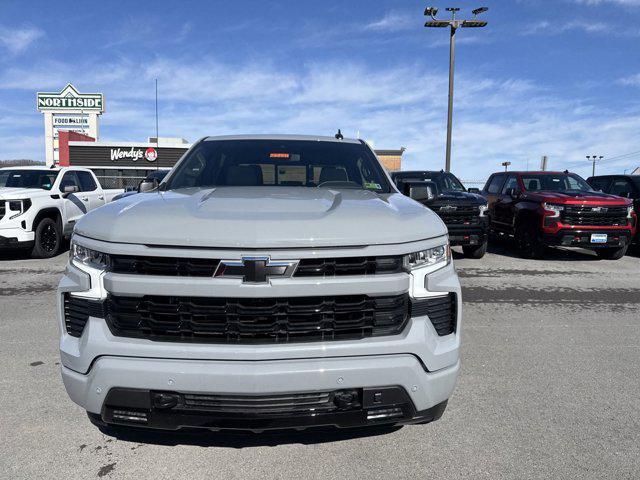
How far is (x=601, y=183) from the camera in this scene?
40.9 feet

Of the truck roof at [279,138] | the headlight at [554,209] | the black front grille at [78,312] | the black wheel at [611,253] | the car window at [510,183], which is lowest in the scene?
the black wheel at [611,253]

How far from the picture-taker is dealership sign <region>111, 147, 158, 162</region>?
110 feet

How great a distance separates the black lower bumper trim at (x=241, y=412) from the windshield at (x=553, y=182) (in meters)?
9.88

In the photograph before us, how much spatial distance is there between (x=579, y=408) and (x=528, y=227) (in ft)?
24.7

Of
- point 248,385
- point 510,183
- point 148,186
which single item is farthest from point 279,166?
point 510,183

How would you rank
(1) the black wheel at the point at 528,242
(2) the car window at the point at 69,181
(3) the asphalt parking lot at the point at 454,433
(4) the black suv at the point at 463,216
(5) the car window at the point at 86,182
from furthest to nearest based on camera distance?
(5) the car window at the point at 86,182 < (2) the car window at the point at 69,181 < (1) the black wheel at the point at 528,242 < (4) the black suv at the point at 463,216 < (3) the asphalt parking lot at the point at 454,433

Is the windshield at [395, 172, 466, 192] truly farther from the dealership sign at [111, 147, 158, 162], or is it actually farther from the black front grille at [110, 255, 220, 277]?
the dealership sign at [111, 147, 158, 162]

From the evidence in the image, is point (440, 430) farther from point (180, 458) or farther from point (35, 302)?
point (35, 302)

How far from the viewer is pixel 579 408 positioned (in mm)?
3279

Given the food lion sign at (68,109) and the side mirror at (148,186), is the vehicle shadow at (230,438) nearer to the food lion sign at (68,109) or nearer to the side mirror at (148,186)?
the side mirror at (148,186)

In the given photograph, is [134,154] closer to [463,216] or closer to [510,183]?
[510,183]

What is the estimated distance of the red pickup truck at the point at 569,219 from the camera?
945 cm

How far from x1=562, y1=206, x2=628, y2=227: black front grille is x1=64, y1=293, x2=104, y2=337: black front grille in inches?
365

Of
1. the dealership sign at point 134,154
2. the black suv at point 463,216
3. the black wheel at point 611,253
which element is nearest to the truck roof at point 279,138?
the black suv at point 463,216
